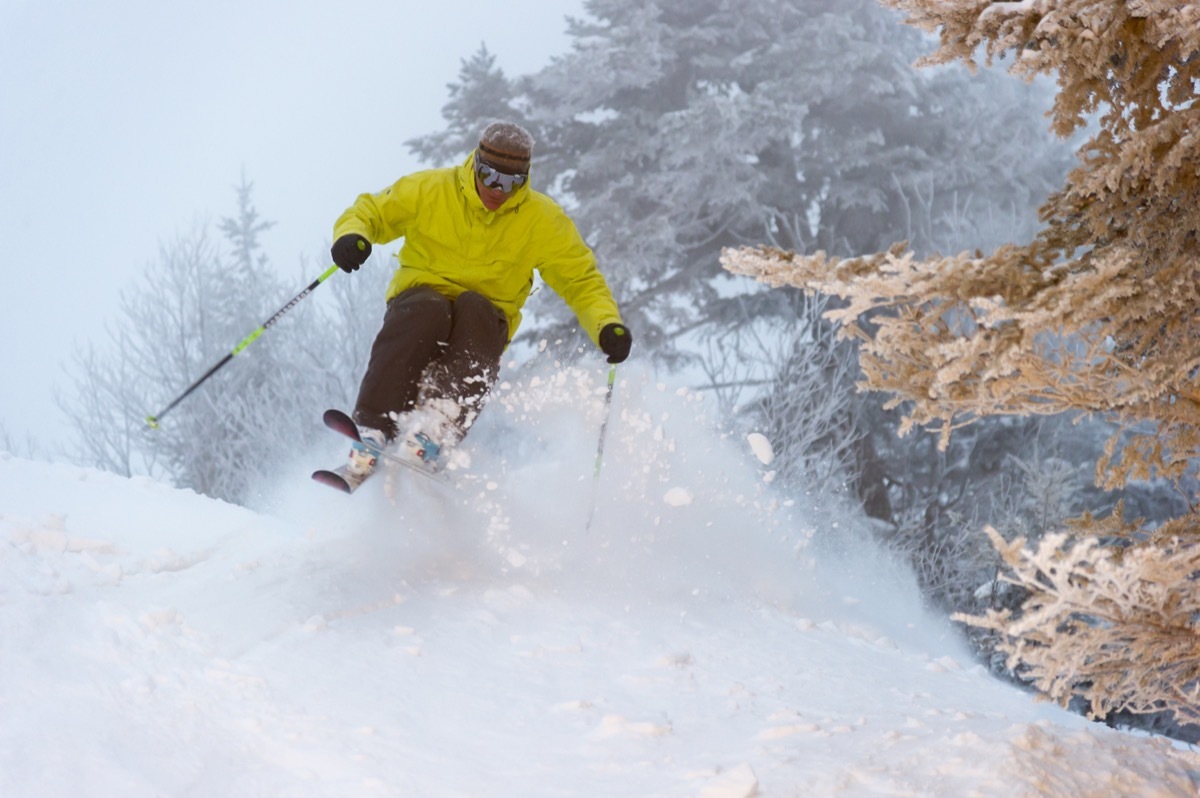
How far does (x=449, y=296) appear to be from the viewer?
503cm

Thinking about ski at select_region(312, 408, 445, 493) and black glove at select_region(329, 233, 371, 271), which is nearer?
black glove at select_region(329, 233, 371, 271)

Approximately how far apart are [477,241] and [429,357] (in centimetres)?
58

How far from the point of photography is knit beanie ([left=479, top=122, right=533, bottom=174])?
15.1 feet

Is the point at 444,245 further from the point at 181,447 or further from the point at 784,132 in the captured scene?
the point at 181,447

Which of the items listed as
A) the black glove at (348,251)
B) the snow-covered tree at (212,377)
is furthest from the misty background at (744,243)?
the black glove at (348,251)

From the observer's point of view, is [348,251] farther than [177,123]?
No

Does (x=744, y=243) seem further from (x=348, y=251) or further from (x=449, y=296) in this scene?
(x=348, y=251)

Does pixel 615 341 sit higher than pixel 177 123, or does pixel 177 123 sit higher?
pixel 615 341

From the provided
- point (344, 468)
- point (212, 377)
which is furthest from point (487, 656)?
point (212, 377)

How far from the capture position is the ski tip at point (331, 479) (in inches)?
186

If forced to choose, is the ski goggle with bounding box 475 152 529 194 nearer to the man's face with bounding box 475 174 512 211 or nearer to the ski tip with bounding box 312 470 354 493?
the man's face with bounding box 475 174 512 211

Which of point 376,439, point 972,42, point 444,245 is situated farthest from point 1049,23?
point 376,439

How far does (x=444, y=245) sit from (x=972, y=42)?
8.77 feet

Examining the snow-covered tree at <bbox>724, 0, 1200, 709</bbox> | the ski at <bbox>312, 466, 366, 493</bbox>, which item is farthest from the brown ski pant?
the snow-covered tree at <bbox>724, 0, 1200, 709</bbox>
